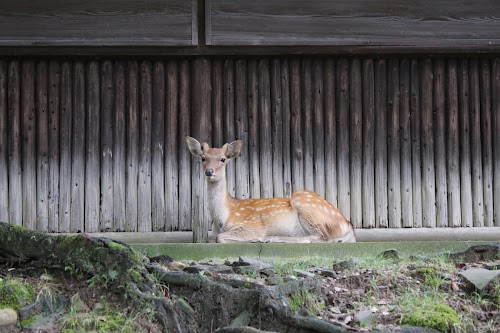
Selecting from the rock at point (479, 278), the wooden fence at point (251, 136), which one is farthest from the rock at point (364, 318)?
the wooden fence at point (251, 136)

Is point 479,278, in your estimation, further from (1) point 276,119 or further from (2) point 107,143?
(2) point 107,143

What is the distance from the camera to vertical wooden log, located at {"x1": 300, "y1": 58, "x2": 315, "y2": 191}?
38.2ft

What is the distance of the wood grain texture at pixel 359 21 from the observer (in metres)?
11.0

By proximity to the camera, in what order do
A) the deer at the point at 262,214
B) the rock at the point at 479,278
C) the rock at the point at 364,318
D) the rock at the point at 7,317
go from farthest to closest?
the deer at the point at 262,214 < the rock at the point at 479,278 < the rock at the point at 364,318 < the rock at the point at 7,317

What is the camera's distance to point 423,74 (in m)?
11.8

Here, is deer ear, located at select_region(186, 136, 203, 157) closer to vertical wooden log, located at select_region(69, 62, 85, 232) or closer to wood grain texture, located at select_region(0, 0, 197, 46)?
wood grain texture, located at select_region(0, 0, 197, 46)

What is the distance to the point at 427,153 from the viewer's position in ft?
38.5

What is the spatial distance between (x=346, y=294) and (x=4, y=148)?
240 inches

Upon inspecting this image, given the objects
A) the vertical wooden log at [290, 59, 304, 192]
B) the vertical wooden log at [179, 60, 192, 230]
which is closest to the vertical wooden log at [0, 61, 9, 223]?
the vertical wooden log at [179, 60, 192, 230]

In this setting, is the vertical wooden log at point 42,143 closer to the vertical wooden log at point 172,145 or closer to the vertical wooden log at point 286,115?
the vertical wooden log at point 172,145

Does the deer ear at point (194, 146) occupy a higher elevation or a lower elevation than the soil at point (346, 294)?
higher

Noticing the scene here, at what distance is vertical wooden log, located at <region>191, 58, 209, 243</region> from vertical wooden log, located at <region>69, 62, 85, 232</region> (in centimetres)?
141

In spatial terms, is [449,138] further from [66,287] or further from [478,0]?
[66,287]

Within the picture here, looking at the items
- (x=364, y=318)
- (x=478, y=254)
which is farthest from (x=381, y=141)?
(x=364, y=318)
